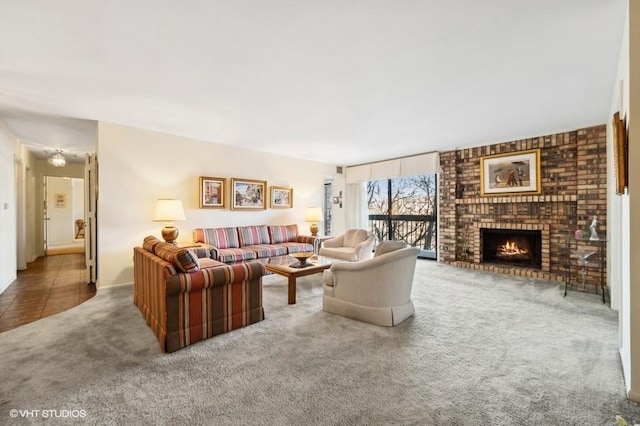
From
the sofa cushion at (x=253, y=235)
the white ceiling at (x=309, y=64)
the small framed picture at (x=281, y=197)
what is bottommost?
the sofa cushion at (x=253, y=235)

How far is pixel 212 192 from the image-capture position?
5410mm

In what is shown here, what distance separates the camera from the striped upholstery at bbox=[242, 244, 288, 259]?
5.01 m

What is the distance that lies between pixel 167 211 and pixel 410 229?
522 centimetres

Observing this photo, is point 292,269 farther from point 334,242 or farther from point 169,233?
point 334,242

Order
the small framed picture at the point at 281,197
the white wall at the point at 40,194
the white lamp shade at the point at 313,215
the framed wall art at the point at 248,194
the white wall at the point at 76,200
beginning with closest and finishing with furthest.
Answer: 1. the framed wall art at the point at 248,194
2. the small framed picture at the point at 281,197
3. the white lamp shade at the point at 313,215
4. the white wall at the point at 40,194
5. the white wall at the point at 76,200

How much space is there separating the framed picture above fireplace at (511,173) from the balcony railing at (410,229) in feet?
4.89

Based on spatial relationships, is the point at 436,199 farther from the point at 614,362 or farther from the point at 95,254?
the point at 95,254

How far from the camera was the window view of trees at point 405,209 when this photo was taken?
22.3 ft

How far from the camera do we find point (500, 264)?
5457mm

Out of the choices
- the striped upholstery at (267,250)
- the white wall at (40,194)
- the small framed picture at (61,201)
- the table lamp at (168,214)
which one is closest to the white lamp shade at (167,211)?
the table lamp at (168,214)

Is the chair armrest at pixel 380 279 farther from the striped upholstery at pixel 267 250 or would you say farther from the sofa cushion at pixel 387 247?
the striped upholstery at pixel 267 250

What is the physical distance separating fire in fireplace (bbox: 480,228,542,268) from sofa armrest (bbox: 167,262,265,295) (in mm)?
4680

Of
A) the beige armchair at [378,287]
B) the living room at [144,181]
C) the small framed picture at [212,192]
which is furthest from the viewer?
the small framed picture at [212,192]

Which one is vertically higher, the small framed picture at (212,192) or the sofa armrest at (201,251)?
the small framed picture at (212,192)
